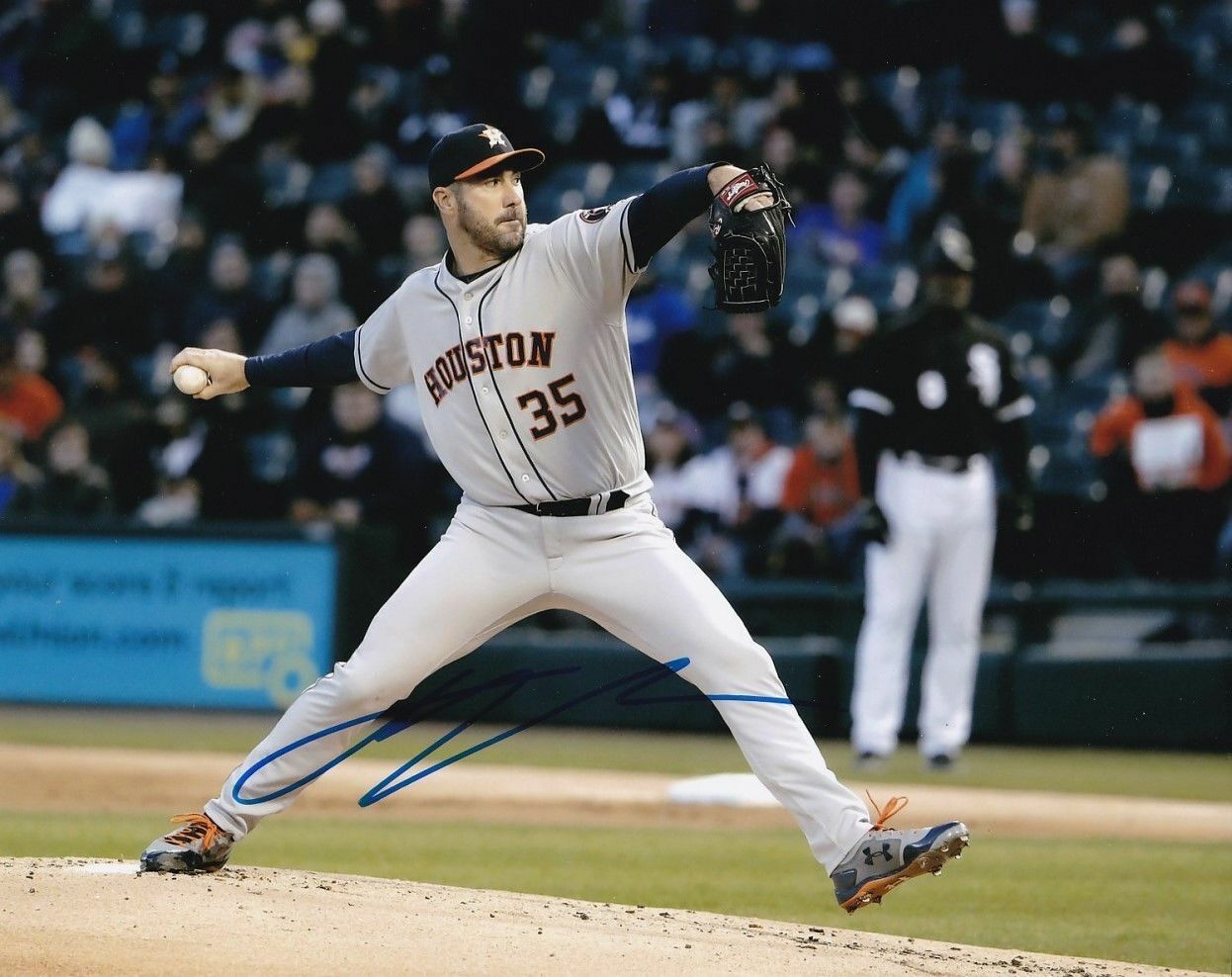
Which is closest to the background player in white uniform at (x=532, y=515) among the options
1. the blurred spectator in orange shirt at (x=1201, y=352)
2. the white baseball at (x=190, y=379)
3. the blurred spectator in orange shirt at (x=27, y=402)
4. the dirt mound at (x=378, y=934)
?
the dirt mound at (x=378, y=934)

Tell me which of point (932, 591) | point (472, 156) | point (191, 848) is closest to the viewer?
point (472, 156)

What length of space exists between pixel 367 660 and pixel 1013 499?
17.9ft

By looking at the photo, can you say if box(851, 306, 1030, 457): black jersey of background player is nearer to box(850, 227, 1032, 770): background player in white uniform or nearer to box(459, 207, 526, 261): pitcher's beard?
box(850, 227, 1032, 770): background player in white uniform

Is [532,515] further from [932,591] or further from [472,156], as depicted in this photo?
[932,591]

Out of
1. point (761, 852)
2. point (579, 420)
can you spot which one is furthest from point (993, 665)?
point (579, 420)

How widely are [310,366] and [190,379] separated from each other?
336mm

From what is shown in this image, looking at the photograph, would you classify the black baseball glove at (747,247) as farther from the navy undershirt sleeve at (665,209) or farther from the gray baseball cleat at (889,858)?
the gray baseball cleat at (889,858)

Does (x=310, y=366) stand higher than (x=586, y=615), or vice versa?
(x=310, y=366)

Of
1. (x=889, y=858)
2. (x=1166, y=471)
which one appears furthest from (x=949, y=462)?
(x=889, y=858)

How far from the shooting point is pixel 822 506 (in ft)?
39.3

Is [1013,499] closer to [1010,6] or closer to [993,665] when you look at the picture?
[993,665]

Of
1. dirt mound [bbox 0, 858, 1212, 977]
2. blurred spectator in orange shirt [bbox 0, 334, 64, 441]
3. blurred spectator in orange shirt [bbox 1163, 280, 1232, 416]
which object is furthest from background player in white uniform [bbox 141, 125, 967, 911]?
blurred spectator in orange shirt [bbox 0, 334, 64, 441]

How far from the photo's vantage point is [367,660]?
516cm

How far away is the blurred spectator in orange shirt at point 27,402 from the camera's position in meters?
14.2
